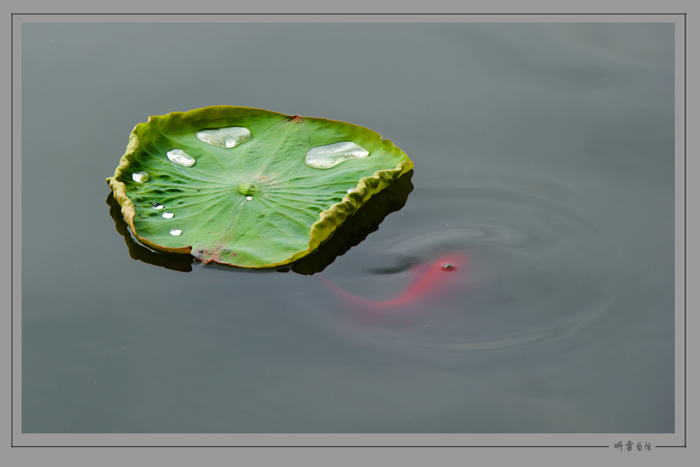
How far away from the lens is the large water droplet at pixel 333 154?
306 centimetres

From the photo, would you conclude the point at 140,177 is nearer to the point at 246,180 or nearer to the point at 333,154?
the point at 246,180

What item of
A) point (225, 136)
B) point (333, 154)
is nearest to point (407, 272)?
point (333, 154)

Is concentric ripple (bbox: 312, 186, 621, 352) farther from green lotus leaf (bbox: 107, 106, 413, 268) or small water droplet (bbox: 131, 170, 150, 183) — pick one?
small water droplet (bbox: 131, 170, 150, 183)

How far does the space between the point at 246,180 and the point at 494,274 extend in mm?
1170

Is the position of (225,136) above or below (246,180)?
above

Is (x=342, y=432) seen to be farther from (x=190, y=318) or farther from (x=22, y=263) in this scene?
(x=22, y=263)

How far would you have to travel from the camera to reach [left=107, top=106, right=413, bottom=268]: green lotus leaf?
2.63 meters

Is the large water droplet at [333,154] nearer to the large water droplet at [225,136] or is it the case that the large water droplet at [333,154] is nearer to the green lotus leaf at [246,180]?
the green lotus leaf at [246,180]

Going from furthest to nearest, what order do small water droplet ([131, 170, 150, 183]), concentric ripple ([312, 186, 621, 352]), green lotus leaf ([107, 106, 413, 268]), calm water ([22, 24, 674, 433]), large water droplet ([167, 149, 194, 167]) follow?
1. large water droplet ([167, 149, 194, 167])
2. small water droplet ([131, 170, 150, 183])
3. green lotus leaf ([107, 106, 413, 268])
4. concentric ripple ([312, 186, 621, 352])
5. calm water ([22, 24, 674, 433])

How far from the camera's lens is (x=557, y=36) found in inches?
165

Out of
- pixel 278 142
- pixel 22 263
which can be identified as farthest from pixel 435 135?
pixel 22 263

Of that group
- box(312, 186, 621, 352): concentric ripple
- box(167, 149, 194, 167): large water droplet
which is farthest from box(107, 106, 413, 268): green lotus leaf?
box(312, 186, 621, 352): concentric ripple

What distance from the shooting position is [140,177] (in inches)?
115

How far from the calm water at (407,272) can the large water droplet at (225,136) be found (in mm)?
377
